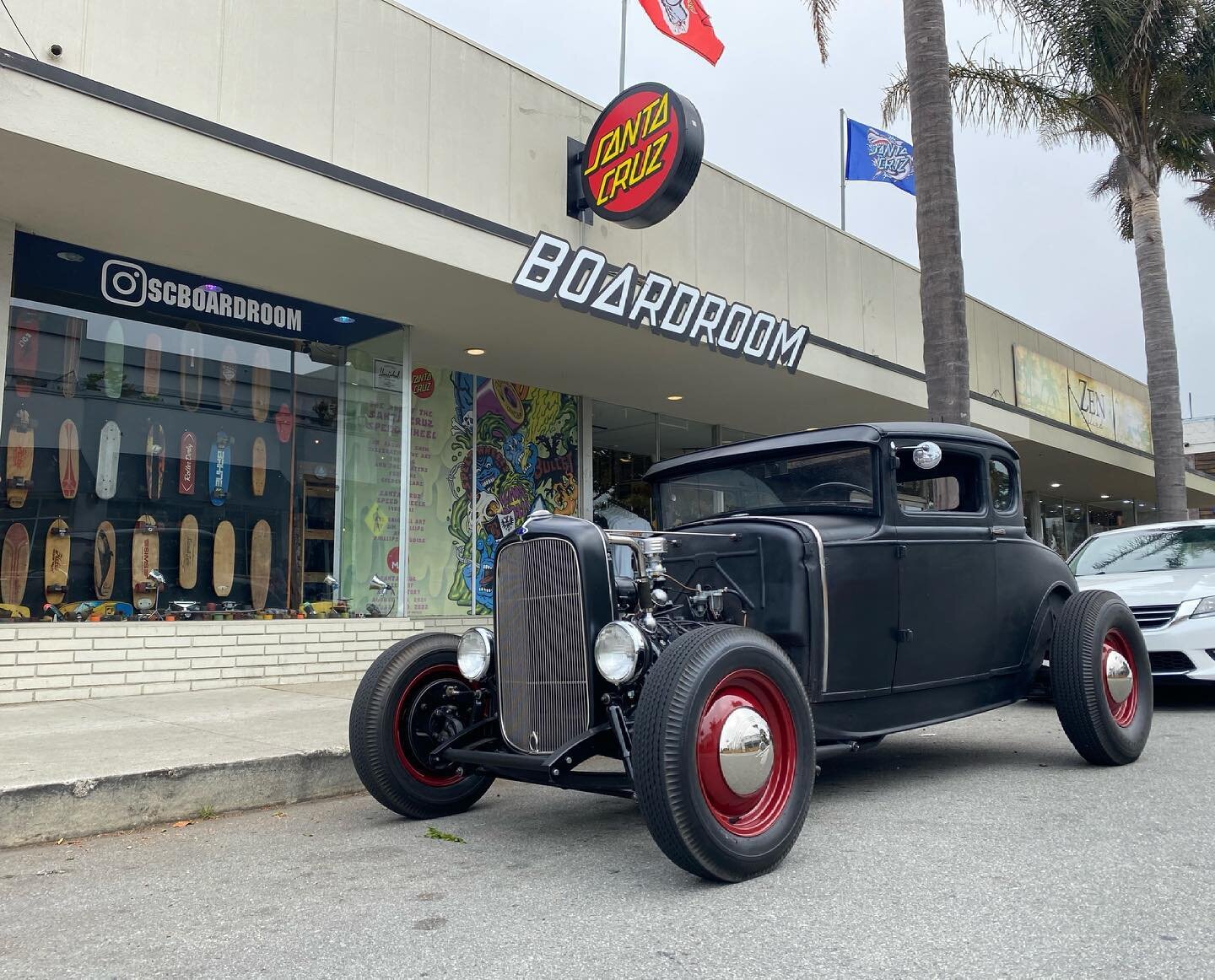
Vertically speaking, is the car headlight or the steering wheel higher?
the steering wheel

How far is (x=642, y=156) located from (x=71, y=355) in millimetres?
5199

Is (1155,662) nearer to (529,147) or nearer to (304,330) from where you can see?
(529,147)

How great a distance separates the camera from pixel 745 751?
11.7ft

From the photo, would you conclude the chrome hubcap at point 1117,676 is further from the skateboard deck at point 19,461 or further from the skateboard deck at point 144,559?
the skateboard deck at point 19,461

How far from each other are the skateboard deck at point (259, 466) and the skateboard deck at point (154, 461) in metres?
0.85

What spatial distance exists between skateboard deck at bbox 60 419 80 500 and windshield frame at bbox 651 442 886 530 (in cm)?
530

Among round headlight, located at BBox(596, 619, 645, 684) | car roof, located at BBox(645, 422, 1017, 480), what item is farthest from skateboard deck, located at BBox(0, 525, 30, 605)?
round headlight, located at BBox(596, 619, 645, 684)

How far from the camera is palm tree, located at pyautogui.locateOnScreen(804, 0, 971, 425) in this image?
9602 mm

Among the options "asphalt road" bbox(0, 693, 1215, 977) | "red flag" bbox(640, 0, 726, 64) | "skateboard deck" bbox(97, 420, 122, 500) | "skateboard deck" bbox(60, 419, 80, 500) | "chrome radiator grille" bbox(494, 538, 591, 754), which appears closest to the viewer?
"asphalt road" bbox(0, 693, 1215, 977)

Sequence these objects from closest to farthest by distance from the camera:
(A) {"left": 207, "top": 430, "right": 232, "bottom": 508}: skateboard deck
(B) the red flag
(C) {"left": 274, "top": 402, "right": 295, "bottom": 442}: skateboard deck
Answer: (A) {"left": 207, "top": 430, "right": 232, "bottom": 508}: skateboard deck, (C) {"left": 274, "top": 402, "right": 295, "bottom": 442}: skateboard deck, (B) the red flag

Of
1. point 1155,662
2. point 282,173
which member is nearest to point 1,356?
point 282,173

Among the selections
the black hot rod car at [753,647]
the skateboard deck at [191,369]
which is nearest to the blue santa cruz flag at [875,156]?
the skateboard deck at [191,369]

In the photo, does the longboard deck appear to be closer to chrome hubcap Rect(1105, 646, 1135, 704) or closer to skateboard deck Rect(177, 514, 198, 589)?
skateboard deck Rect(177, 514, 198, 589)

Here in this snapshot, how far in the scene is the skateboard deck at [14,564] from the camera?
7.70 m
